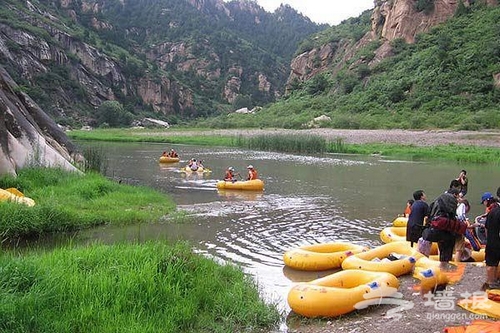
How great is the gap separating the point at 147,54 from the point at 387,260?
489 ft

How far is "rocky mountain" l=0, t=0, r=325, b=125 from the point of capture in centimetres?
8731

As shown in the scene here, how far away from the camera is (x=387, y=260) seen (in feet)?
27.0

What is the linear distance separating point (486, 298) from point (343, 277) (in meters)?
1.86

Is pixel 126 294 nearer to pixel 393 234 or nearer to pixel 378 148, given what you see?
pixel 393 234

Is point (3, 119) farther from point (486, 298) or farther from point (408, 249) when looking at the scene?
point (486, 298)

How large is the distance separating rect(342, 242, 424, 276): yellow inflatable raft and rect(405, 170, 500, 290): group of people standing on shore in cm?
22

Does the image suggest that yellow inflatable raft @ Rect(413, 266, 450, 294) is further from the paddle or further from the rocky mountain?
the rocky mountain

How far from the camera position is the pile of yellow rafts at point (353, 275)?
6.39 meters

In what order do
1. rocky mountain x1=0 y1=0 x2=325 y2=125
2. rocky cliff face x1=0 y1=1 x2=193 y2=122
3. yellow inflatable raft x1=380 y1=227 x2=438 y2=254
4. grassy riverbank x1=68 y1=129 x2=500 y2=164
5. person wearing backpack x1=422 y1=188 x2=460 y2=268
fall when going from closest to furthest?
1. person wearing backpack x1=422 y1=188 x2=460 y2=268
2. yellow inflatable raft x1=380 y1=227 x2=438 y2=254
3. grassy riverbank x1=68 y1=129 x2=500 y2=164
4. rocky cliff face x1=0 y1=1 x2=193 y2=122
5. rocky mountain x1=0 y1=0 x2=325 y2=125

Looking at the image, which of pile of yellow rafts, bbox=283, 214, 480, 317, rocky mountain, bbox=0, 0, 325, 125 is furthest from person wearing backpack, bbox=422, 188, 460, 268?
rocky mountain, bbox=0, 0, 325, 125

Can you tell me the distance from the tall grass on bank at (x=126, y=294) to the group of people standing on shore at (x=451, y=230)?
9.85ft

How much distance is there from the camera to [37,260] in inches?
243

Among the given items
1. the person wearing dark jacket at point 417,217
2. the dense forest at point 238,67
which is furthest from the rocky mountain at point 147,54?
the person wearing dark jacket at point 417,217

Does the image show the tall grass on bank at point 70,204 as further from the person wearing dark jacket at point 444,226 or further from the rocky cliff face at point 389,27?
the rocky cliff face at point 389,27
